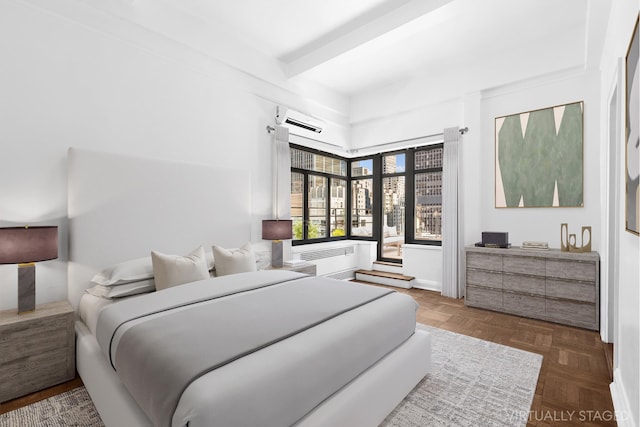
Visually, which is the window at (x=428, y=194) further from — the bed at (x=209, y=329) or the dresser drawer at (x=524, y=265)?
the bed at (x=209, y=329)

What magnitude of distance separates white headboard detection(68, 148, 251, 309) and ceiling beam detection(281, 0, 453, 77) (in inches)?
64.8

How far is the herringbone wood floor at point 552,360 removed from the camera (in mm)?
1821

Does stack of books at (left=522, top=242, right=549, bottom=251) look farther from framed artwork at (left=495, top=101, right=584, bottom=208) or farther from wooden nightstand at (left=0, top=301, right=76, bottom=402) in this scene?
wooden nightstand at (left=0, top=301, right=76, bottom=402)

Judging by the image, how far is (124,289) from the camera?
2318 mm

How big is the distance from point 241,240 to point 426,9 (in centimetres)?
299

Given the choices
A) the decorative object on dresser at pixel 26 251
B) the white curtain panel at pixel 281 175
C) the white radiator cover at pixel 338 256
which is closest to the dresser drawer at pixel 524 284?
the white radiator cover at pixel 338 256

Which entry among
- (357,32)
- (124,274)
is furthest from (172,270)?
(357,32)

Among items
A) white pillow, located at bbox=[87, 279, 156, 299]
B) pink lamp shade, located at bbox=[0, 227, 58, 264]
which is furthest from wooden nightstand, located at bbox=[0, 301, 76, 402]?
pink lamp shade, located at bbox=[0, 227, 58, 264]

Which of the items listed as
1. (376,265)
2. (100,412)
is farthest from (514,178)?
(100,412)

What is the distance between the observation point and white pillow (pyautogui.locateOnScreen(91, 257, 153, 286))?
2.30 metres

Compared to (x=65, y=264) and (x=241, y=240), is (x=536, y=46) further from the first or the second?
(x=65, y=264)

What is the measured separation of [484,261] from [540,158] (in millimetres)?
1413

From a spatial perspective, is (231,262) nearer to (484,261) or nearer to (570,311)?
(484,261)

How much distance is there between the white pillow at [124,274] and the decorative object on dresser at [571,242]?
163 inches
